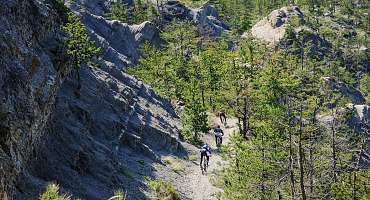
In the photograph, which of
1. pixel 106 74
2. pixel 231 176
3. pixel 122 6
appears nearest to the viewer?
pixel 231 176

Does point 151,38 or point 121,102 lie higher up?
point 121,102

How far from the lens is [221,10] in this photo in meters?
151

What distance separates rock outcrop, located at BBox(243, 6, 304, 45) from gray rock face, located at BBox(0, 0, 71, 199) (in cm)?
9966

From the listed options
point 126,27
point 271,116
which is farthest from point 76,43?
point 126,27

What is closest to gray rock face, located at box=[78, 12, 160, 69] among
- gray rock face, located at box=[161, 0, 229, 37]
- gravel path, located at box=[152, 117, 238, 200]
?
gray rock face, located at box=[161, 0, 229, 37]

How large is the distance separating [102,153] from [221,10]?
12755cm

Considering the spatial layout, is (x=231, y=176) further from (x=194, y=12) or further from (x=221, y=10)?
(x=221, y=10)

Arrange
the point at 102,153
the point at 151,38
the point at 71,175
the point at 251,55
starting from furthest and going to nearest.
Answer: the point at 151,38 < the point at 251,55 < the point at 102,153 < the point at 71,175

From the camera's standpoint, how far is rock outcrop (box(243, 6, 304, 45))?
126875 millimetres

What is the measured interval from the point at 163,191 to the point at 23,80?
38.0 feet

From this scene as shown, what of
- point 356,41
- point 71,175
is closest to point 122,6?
point 356,41

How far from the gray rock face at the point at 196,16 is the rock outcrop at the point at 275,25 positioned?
10.1 meters

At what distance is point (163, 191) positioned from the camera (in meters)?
28.6

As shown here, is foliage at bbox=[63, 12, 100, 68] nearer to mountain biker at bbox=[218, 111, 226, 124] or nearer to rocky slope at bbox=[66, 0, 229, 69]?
mountain biker at bbox=[218, 111, 226, 124]
